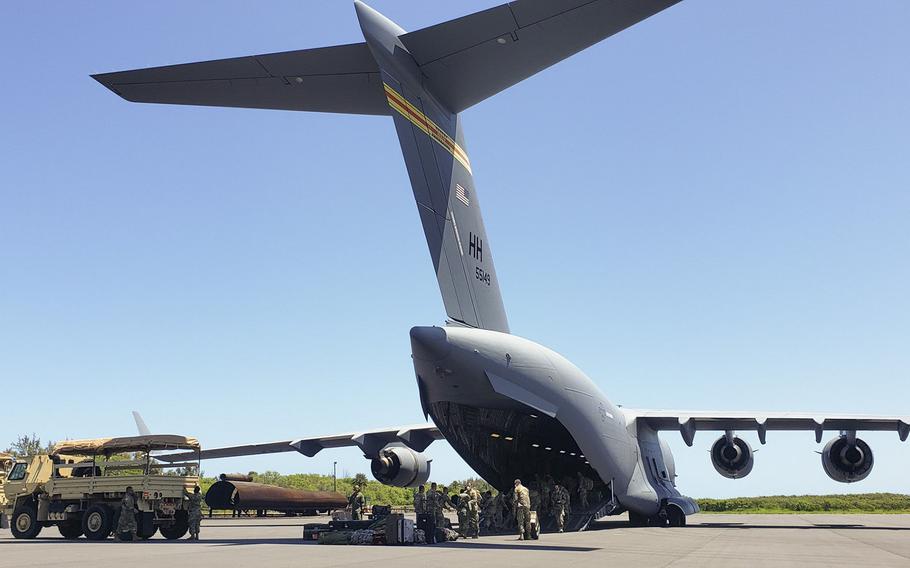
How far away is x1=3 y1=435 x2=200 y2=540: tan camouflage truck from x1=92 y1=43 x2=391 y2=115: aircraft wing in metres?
6.61

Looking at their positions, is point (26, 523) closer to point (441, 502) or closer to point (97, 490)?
point (97, 490)

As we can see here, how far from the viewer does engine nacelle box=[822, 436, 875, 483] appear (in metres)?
18.3

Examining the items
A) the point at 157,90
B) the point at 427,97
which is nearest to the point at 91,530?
the point at 157,90

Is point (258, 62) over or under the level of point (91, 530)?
over

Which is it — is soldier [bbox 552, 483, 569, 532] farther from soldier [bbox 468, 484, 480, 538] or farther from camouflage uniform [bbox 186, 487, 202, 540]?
camouflage uniform [bbox 186, 487, 202, 540]

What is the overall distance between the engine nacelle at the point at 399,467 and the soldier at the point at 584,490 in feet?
11.5

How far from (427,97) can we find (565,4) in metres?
2.69

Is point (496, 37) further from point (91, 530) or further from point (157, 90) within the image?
point (91, 530)

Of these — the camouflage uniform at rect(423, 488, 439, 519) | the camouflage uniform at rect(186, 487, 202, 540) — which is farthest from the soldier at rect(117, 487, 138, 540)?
the camouflage uniform at rect(423, 488, 439, 519)

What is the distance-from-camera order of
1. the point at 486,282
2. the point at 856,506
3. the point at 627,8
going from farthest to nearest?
the point at 856,506
the point at 486,282
the point at 627,8

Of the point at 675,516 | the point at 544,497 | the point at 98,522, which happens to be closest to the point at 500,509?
the point at 544,497

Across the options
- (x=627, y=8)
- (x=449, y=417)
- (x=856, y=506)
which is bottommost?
(x=856, y=506)

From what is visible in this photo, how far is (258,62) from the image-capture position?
1030 cm

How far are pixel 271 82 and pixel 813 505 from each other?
145 feet
